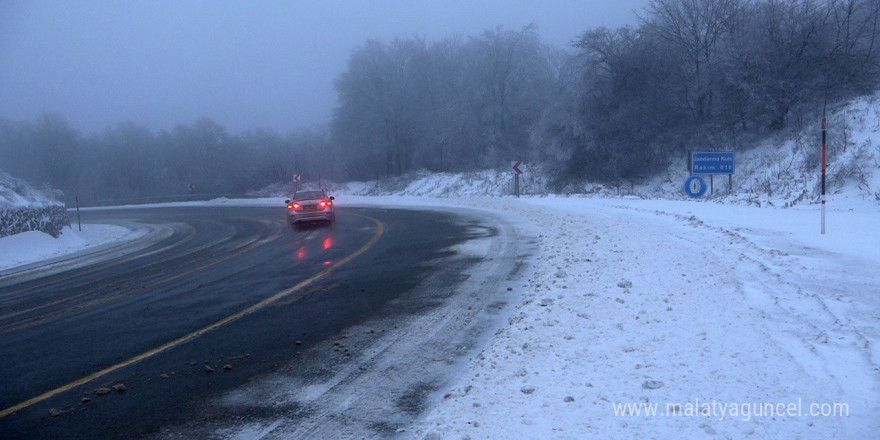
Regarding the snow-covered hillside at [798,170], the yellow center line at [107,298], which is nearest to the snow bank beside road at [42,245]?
the yellow center line at [107,298]

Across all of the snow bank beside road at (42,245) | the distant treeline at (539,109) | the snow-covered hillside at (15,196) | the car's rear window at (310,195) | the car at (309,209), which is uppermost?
the distant treeline at (539,109)

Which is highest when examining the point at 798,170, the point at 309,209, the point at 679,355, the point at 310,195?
the point at 798,170

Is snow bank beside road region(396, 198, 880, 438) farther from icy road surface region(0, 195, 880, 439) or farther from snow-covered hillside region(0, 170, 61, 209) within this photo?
snow-covered hillside region(0, 170, 61, 209)

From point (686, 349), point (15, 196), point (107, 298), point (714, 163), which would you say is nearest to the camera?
point (686, 349)

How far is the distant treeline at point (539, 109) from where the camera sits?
3047 centimetres

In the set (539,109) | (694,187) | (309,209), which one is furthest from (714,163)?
(539,109)

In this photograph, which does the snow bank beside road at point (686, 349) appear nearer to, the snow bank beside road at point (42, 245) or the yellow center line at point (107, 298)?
the yellow center line at point (107, 298)

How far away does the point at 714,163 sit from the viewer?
21812mm

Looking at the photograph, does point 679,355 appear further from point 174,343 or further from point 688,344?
point 174,343

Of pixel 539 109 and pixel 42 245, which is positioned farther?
pixel 539 109

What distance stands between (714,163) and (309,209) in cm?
1547

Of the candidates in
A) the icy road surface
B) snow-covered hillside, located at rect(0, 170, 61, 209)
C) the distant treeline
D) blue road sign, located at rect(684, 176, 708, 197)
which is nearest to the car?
snow-covered hillside, located at rect(0, 170, 61, 209)

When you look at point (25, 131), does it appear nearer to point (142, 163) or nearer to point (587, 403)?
point (142, 163)

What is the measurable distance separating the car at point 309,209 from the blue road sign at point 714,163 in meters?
14.1
